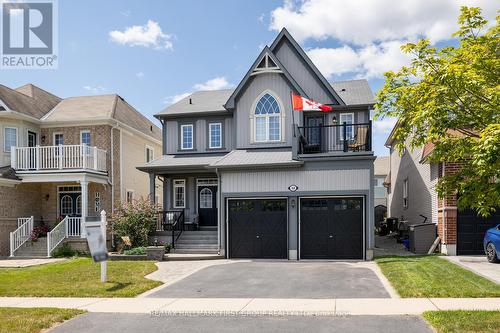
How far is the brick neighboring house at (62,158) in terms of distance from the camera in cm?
2211

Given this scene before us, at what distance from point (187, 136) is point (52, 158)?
664cm

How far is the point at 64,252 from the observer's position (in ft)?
68.6

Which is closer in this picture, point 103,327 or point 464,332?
point 464,332

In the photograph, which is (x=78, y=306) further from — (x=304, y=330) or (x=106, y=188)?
(x=106, y=188)

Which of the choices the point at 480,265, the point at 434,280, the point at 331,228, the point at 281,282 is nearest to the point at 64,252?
the point at 331,228

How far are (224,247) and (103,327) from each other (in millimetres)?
10898

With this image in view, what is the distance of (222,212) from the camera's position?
63.2 feet

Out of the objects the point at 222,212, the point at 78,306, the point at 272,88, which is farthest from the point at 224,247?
the point at 78,306

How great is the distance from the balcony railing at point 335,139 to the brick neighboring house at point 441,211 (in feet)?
5.75

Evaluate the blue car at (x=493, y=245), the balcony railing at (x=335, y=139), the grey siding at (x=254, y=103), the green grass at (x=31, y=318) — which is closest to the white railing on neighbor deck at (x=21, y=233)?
the grey siding at (x=254, y=103)

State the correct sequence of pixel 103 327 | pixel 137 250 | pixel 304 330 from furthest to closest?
pixel 137 250 < pixel 103 327 < pixel 304 330

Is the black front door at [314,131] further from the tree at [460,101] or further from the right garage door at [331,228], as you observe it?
the tree at [460,101]

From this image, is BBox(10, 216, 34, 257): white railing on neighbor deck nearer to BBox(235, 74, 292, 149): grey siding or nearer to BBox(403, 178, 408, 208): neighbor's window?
BBox(235, 74, 292, 149): grey siding

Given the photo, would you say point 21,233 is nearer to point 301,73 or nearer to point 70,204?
point 70,204
